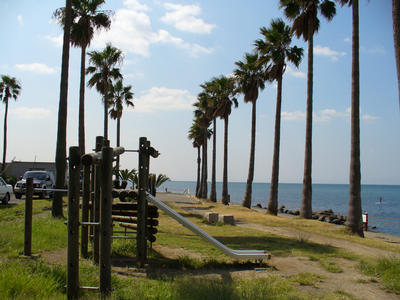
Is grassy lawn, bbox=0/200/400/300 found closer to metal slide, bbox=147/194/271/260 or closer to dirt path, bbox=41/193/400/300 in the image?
dirt path, bbox=41/193/400/300

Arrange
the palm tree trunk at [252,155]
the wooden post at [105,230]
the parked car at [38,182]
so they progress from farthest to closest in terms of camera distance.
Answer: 1. the palm tree trunk at [252,155]
2. the parked car at [38,182]
3. the wooden post at [105,230]

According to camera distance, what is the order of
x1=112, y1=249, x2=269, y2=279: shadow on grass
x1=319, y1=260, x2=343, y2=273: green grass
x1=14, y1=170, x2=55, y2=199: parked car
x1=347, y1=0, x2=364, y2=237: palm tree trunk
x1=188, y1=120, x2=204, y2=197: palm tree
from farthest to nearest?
x1=188, y1=120, x2=204, y2=197: palm tree < x1=14, y1=170, x2=55, y2=199: parked car < x1=347, y1=0, x2=364, y2=237: palm tree trunk < x1=319, y1=260, x2=343, y2=273: green grass < x1=112, y1=249, x2=269, y2=279: shadow on grass

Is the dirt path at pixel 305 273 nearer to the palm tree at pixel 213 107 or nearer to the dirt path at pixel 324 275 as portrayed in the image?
the dirt path at pixel 324 275

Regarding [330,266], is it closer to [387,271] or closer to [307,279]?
[387,271]

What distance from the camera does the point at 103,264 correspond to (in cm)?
564

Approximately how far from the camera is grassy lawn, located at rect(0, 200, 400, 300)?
5.53 metres

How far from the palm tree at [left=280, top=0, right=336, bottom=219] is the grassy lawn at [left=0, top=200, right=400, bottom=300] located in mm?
10155

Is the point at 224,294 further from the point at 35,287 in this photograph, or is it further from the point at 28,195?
the point at 28,195

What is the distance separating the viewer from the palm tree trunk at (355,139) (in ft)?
54.7

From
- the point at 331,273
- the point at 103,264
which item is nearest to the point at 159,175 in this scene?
the point at 331,273

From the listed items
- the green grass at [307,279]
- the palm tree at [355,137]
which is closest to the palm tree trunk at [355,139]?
the palm tree at [355,137]

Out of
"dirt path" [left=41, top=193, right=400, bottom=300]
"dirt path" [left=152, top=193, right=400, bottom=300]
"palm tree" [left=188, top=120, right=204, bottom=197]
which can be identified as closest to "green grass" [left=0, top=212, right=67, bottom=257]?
"dirt path" [left=41, top=193, right=400, bottom=300]

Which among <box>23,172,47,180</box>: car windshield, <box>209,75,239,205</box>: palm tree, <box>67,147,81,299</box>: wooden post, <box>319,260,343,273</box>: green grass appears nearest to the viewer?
<box>67,147,81,299</box>: wooden post

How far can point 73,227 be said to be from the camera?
5.73 metres
